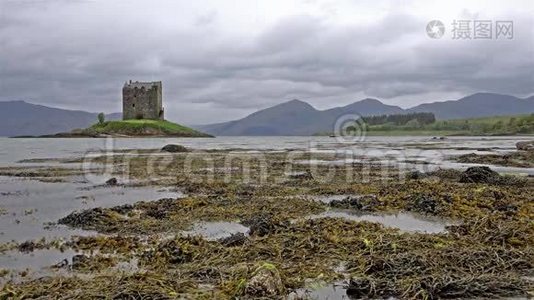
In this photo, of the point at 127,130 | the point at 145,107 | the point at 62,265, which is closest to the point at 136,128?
the point at 127,130

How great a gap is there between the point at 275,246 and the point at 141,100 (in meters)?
133

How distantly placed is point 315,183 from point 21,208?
960 cm

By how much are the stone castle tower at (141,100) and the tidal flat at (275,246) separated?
12285cm

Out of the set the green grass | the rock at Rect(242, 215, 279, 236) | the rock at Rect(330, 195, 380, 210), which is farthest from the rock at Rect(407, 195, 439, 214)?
the green grass

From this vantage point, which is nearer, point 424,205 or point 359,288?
point 359,288

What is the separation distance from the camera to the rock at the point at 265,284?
5.31 meters

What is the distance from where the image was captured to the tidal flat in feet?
18.5

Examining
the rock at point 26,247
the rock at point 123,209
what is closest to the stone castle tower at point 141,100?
the rock at point 123,209

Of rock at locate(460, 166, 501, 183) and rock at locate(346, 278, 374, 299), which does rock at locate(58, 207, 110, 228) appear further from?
rock at locate(460, 166, 501, 183)

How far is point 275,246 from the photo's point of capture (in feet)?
24.7

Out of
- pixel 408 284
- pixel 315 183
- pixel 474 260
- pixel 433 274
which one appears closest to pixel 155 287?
pixel 408 284

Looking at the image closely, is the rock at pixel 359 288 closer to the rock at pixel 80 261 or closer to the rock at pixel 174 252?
the rock at pixel 174 252

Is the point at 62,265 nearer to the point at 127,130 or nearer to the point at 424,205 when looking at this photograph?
the point at 424,205

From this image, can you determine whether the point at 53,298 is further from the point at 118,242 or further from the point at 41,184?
the point at 41,184
